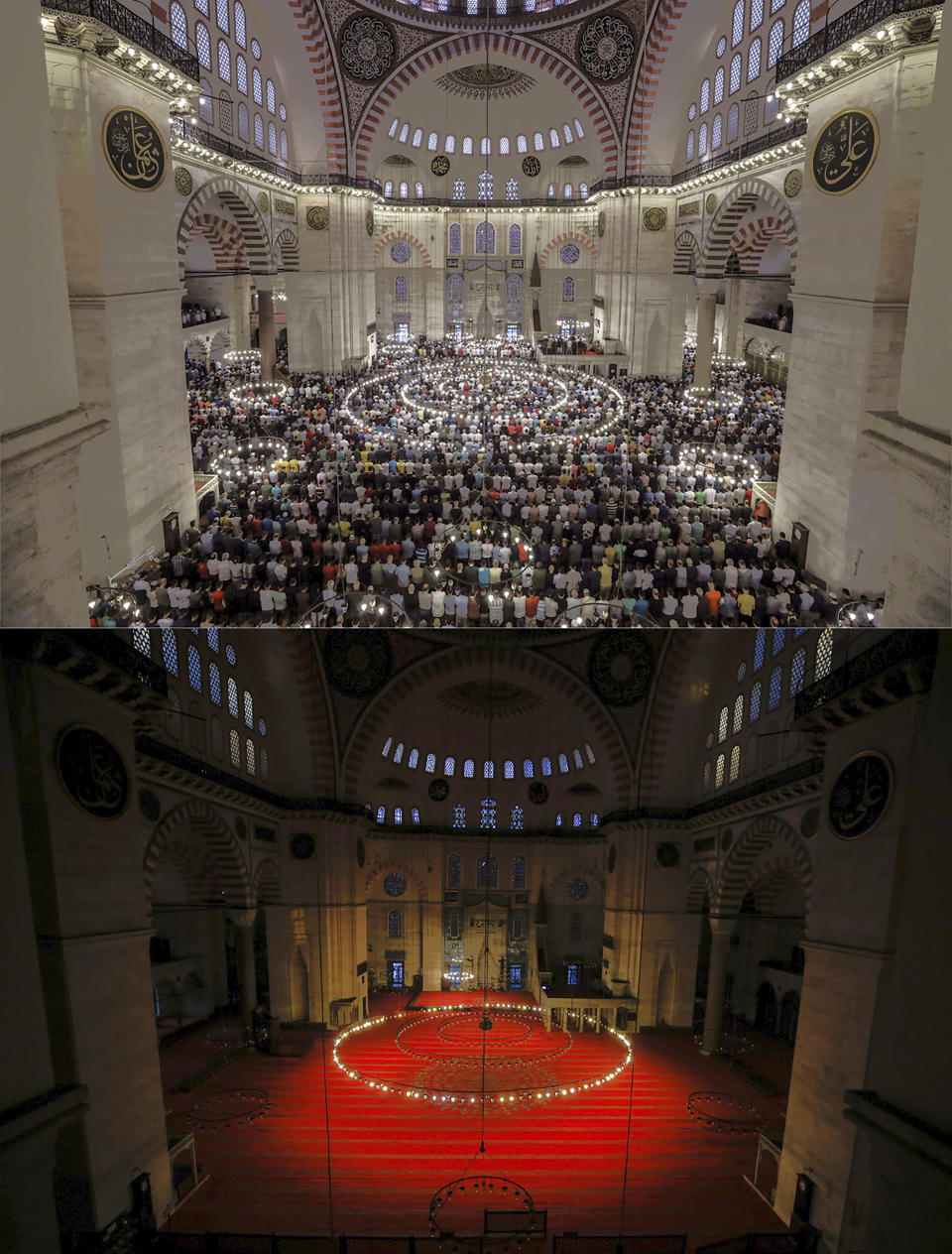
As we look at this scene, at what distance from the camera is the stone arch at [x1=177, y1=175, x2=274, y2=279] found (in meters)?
16.4

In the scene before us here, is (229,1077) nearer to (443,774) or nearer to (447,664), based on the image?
(443,774)

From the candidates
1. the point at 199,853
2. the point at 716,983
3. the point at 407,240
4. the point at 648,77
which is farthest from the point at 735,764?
the point at 407,240

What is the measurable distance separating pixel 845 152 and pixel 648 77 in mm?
16312

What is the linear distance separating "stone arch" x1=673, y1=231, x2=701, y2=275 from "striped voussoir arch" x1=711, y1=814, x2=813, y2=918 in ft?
79.4

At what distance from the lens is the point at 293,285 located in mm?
25203

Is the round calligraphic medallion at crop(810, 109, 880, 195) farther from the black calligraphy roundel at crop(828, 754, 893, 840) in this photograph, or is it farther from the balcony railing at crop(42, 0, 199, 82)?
the black calligraphy roundel at crop(828, 754, 893, 840)

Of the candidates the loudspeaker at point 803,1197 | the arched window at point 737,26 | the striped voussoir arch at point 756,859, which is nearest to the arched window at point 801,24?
the arched window at point 737,26

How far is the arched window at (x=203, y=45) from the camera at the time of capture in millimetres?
13641

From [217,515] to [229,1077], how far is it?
350 inches

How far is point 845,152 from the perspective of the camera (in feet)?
30.3

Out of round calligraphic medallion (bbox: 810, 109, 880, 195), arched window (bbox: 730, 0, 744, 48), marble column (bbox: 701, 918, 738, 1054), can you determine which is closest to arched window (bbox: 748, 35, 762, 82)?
arched window (bbox: 730, 0, 744, 48)

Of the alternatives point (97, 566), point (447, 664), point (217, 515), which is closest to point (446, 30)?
point (217, 515)

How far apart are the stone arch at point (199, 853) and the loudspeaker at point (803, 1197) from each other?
172 cm

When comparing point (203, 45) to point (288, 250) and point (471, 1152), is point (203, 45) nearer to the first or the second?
point (288, 250)
